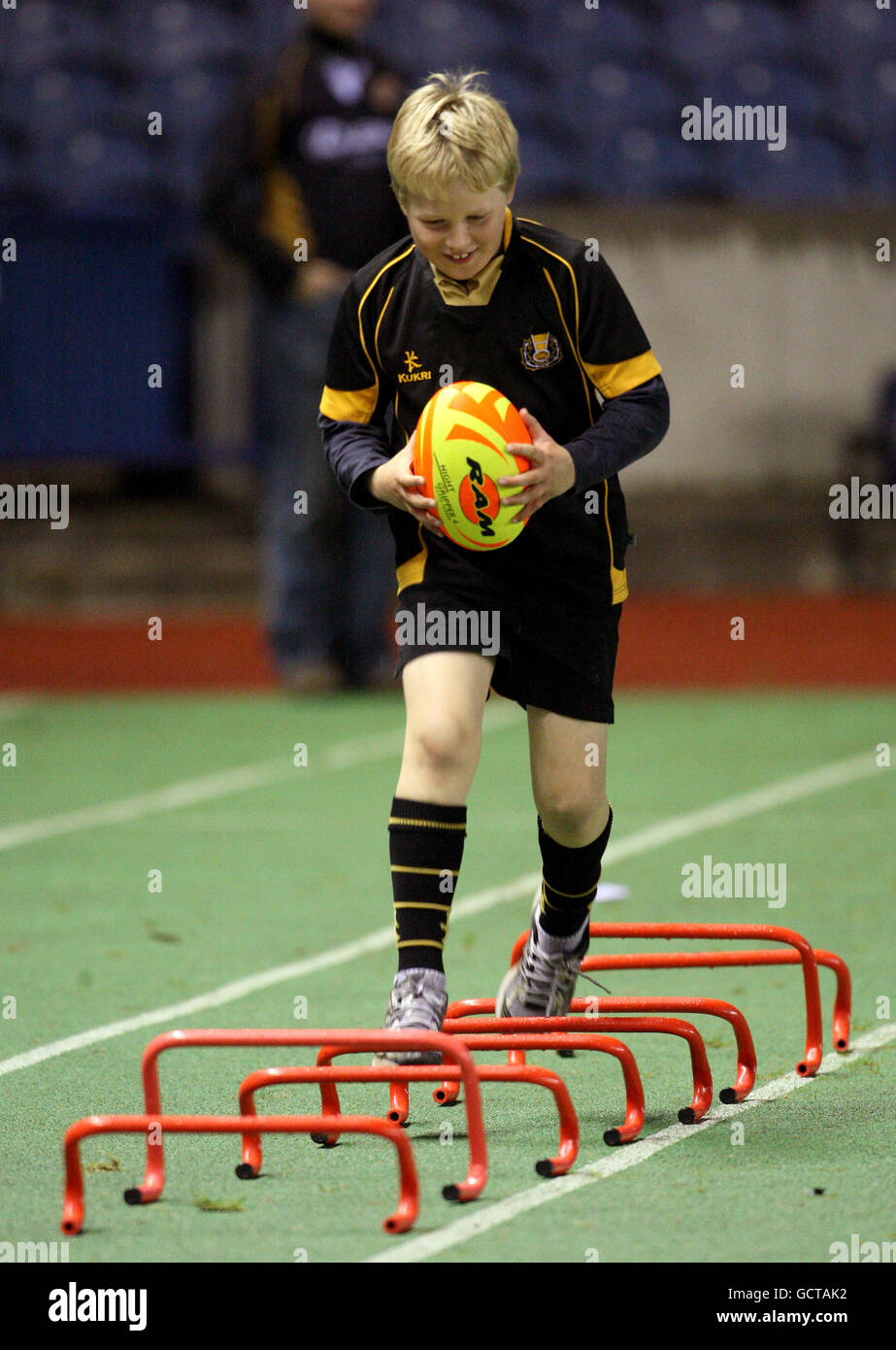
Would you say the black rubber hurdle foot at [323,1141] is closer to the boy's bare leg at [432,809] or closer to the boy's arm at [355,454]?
the boy's bare leg at [432,809]

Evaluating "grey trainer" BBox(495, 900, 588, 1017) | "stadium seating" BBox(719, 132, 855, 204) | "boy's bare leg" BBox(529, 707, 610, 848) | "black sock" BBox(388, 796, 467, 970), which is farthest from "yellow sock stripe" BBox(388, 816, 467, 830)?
"stadium seating" BBox(719, 132, 855, 204)

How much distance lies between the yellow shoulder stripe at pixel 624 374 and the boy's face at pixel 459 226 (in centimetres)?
37

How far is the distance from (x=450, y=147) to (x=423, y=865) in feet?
4.90

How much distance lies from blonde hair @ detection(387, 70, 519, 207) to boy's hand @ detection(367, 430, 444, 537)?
532 mm

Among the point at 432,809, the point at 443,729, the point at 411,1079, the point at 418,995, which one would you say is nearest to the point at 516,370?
the point at 443,729

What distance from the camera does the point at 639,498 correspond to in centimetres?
1820

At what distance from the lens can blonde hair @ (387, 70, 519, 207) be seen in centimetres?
449

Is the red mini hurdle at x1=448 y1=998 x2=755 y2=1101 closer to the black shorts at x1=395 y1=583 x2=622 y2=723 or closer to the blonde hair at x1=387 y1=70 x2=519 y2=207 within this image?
the black shorts at x1=395 y1=583 x2=622 y2=723

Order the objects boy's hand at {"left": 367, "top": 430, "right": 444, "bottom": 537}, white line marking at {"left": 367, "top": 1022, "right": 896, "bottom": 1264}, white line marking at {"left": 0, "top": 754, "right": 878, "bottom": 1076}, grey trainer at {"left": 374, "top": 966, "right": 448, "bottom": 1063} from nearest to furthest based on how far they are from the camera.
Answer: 1. white line marking at {"left": 367, "top": 1022, "right": 896, "bottom": 1264}
2. grey trainer at {"left": 374, "top": 966, "right": 448, "bottom": 1063}
3. boy's hand at {"left": 367, "top": 430, "right": 444, "bottom": 537}
4. white line marking at {"left": 0, "top": 754, "right": 878, "bottom": 1076}

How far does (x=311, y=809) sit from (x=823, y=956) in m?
4.41

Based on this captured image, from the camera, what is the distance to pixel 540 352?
482 cm

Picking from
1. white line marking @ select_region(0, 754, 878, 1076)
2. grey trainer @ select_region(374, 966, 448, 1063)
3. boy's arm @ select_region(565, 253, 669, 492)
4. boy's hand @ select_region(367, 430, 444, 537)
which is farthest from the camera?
white line marking @ select_region(0, 754, 878, 1076)

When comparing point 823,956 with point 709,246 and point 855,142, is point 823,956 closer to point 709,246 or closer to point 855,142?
point 709,246
